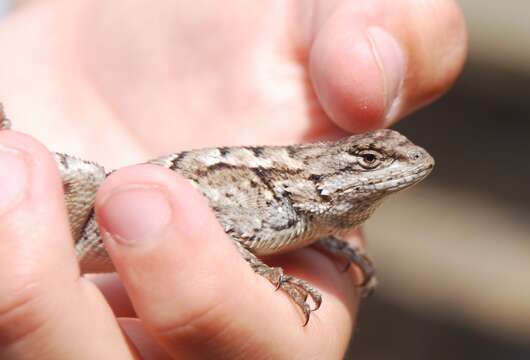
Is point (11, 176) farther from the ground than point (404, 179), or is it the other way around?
point (11, 176)

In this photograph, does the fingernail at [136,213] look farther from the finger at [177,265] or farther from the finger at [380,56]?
the finger at [380,56]

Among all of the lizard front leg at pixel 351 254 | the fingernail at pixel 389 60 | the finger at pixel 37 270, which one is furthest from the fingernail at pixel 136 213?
the lizard front leg at pixel 351 254

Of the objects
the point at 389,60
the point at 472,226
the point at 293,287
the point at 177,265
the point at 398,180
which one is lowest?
the point at 472,226

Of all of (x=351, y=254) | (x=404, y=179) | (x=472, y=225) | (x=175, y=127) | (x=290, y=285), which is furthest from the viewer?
(x=472, y=225)

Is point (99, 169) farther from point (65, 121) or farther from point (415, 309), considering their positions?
point (415, 309)

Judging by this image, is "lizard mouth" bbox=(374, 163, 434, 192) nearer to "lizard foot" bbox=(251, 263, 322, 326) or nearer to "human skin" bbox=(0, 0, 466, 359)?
"human skin" bbox=(0, 0, 466, 359)

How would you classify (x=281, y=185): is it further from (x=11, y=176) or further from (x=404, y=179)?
(x=11, y=176)

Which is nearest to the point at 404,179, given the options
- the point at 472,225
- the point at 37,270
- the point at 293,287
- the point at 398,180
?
the point at 398,180
